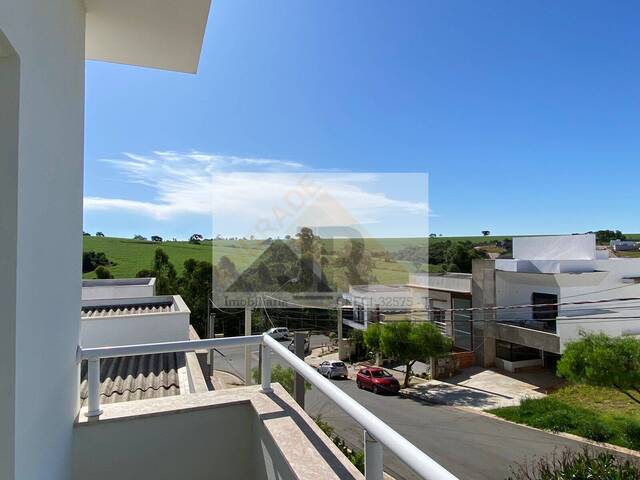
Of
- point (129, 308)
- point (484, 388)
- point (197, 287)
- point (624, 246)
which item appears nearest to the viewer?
point (129, 308)

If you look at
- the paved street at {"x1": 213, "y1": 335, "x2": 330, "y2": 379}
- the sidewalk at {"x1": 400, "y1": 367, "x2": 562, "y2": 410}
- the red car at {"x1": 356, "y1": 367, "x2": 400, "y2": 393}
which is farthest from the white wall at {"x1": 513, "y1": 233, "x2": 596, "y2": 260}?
the paved street at {"x1": 213, "y1": 335, "x2": 330, "y2": 379}

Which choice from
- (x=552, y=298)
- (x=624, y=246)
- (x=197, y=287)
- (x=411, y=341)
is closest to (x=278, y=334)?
(x=411, y=341)

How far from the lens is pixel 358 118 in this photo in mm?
11062

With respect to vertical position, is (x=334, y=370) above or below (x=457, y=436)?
below

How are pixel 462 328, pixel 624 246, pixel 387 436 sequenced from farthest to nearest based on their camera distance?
pixel 624 246
pixel 462 328
pixel 387 436

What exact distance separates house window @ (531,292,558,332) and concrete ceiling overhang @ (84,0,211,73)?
514 inches

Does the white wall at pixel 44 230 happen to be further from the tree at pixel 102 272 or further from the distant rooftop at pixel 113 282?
the tree at pixel 102 272

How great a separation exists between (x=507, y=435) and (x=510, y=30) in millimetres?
10660

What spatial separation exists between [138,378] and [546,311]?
13.4 metres

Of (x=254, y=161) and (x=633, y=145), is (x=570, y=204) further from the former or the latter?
(x=254, y=161)

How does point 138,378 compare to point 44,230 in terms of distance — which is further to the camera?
point 138,378

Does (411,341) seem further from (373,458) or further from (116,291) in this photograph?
(373,458)

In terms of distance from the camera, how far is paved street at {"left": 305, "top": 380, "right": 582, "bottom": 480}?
693 cm

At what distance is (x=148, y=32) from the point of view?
5.87 ft
